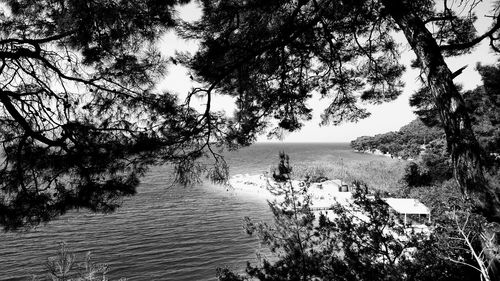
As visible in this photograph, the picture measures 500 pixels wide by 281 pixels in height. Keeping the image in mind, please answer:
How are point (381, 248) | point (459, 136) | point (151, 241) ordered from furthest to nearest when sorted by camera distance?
point (151, 241)
point (381, 248)
point (459, 136)

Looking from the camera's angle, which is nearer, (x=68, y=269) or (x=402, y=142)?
Result: (x=68, y=269)

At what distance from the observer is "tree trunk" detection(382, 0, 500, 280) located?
2.41 m

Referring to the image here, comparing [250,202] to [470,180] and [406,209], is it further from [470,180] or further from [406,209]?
[470,180]

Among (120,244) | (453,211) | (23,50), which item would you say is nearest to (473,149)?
(453,211)

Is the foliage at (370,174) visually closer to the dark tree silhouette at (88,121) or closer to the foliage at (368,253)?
the foliage at (368,253)

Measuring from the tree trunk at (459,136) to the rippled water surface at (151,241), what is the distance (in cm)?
866

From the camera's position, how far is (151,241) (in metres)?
14.5

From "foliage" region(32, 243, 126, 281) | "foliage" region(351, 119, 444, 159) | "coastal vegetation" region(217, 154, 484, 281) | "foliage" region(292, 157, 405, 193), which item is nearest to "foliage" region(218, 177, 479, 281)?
"coastal vegetation" region(217, 154, 484, 281)

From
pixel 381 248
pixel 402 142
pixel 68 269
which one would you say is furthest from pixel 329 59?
pixel 402 142

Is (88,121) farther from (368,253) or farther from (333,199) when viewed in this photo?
(333,199)

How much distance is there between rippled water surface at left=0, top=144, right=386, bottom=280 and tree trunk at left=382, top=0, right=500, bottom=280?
28.4 ft

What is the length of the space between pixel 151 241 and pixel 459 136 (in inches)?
582

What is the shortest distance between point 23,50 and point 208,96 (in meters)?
2.03

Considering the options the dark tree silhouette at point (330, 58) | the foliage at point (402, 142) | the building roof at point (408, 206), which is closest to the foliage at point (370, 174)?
the building roof at point (408, 206)
